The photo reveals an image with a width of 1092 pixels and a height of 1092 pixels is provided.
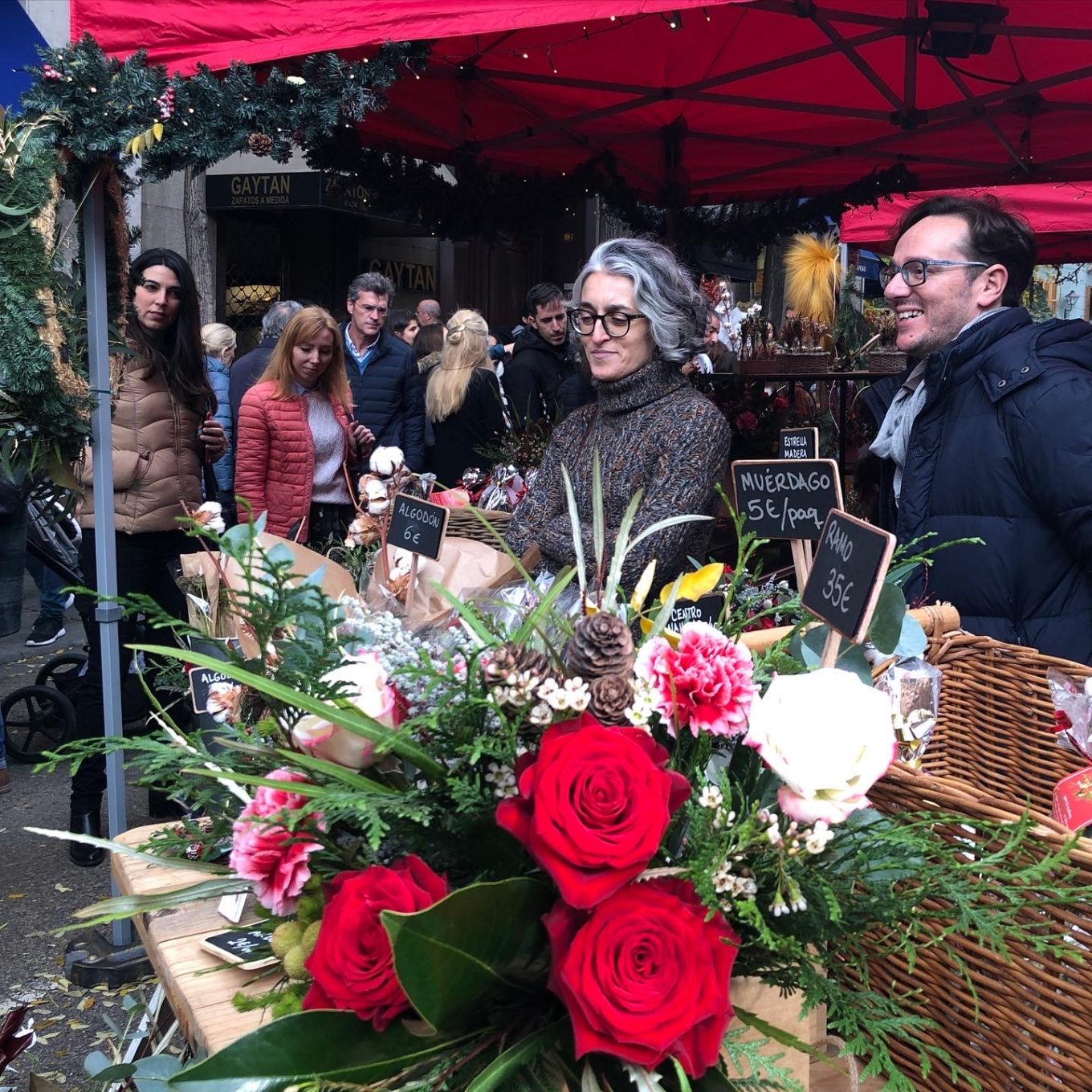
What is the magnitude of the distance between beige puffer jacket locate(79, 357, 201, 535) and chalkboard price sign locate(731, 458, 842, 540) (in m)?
2.67

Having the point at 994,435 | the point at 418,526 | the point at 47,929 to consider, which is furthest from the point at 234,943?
the point at 47,929

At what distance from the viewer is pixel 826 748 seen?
890 millimetres

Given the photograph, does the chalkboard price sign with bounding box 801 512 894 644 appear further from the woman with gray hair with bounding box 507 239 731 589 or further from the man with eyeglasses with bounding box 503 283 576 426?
the man with eyeglasses with bounding box 503 283 576 426

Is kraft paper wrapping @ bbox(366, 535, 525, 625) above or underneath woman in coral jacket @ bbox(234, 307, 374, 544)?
underneath

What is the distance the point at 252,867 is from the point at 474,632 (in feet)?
0.94

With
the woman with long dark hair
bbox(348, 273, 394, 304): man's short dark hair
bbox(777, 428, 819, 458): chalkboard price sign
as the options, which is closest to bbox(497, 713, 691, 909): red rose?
bbox(777, 428, 819, 458): chalkboard price sign

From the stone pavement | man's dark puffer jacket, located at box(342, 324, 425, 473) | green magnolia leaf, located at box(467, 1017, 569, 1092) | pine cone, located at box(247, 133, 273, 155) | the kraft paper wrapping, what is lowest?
the stone pavement

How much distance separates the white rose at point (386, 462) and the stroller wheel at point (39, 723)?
7.51 feet

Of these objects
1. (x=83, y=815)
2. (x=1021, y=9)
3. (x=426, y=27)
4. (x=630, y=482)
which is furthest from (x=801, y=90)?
(x=83, y=815)

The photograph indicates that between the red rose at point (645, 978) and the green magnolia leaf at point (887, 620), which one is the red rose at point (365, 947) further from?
the green magnolia leaf at point (887, 620)

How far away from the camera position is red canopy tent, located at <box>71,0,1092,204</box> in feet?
9.48

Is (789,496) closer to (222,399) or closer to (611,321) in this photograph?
(611,321)

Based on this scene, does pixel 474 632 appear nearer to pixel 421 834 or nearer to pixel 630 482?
pixel 421 834

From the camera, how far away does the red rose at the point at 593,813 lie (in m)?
0.84
